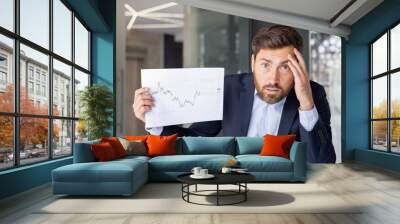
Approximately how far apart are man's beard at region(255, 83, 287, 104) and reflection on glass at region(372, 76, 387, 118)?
7.66 feet

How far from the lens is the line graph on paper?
654cm

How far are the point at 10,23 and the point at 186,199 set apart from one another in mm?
2791

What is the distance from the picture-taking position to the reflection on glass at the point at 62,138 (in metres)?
6.07

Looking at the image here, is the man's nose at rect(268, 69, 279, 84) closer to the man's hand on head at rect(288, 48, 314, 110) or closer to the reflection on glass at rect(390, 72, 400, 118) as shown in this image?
the man's hand on head at rect(288, 48, 314, 110)

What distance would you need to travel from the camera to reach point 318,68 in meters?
7.64

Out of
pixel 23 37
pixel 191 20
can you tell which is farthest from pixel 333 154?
pixel 23 37

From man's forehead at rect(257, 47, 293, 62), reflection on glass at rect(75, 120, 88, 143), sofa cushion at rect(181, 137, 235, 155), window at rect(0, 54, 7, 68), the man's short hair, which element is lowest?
sofa cushion at rect(181, 137, 235, 155)

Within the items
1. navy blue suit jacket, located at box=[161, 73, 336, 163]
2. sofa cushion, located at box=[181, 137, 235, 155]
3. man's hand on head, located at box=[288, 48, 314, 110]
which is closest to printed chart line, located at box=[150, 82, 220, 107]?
navy blue suit jacket, located at box=[161, 73, 336, 163]

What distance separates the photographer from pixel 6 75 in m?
4.55

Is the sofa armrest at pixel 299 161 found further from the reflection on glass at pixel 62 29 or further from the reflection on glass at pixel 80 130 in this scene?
the reflection on glass at pixel 62 29

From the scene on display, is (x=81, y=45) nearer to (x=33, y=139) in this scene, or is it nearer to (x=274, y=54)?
(x=33, y=139)

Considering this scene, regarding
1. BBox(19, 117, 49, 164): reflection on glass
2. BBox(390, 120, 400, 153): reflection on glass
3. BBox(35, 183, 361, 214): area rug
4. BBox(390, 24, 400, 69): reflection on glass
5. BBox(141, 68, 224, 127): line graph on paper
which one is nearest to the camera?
BBox(35, 183, 361, 214): area rug

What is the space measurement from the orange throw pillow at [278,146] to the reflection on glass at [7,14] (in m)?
3.69

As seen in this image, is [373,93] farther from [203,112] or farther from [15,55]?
[15,55]
